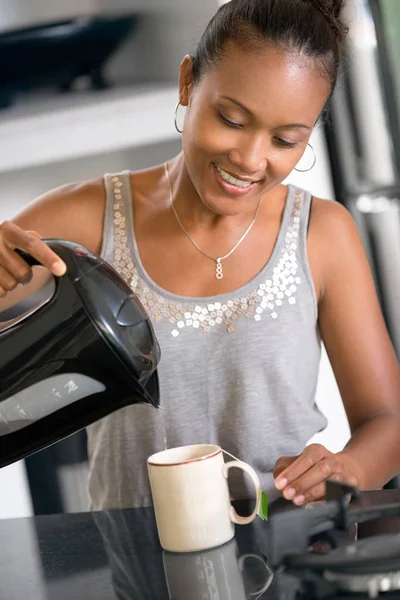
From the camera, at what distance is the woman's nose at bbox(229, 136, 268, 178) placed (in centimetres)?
127

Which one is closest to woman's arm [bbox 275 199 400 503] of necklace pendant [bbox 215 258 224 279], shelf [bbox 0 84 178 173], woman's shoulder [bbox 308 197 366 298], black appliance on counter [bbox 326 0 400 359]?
woman's shoulder [bbox 308 197 366 298]

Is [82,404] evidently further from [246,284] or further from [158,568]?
[246,284]

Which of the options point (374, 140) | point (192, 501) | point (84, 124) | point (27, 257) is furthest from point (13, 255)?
point (374, 140)

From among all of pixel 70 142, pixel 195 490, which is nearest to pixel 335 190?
pixel 70 142

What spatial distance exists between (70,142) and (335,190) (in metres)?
0.75

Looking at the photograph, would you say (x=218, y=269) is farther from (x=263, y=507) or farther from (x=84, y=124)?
(x=84, y=124)

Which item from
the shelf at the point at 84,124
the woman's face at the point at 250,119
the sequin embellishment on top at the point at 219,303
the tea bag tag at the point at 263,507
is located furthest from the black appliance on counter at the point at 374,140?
the tea bag tag at the point at 263,507

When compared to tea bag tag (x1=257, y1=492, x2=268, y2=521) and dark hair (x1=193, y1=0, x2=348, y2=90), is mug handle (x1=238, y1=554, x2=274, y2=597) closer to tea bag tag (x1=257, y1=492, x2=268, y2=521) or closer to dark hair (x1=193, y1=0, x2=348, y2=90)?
tea bag tag (x1=257, y1=492, x2=268, y2=521)

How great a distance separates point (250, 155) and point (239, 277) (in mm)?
300

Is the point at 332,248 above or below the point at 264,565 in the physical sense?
above

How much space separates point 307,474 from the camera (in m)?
1.14

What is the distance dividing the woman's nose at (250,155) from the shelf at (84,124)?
1.33 m

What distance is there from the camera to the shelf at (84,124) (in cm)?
260

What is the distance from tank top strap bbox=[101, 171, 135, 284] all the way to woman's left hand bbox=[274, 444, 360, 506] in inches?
18.2
